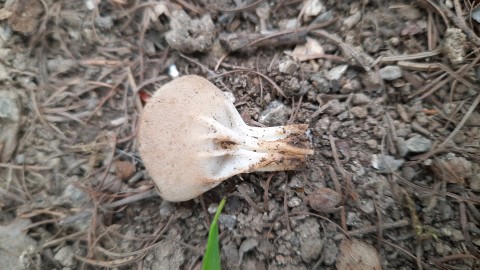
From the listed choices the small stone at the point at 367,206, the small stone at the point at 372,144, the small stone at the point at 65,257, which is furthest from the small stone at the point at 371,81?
the small stone at the point at 65,257

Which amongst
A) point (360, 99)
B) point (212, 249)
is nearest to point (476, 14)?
point (360, 99)

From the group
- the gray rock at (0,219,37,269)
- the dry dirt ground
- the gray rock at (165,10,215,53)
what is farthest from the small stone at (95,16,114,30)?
the gray rock at (0,219,37,269)

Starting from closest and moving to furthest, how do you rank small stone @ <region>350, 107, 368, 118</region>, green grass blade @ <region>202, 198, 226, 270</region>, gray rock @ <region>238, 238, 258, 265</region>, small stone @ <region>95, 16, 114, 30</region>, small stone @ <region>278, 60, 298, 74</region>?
green grass blade @ <region>202, 198, 226, 270</region> → gray rock @ <region>238, 238, 258, 265</region> → small stone @ <region>350, 107, 368, 118</region> → small stone @ <region>278, 60, 298, 74</region> → small stone @ <region>95, 16, 114, 30</region>

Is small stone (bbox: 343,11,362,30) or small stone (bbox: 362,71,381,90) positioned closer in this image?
small stone (bbox: 362,71,381,90)

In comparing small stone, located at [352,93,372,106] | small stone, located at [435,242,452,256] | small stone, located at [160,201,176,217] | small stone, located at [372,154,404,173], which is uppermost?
small stone, located at [352,93,372,106]

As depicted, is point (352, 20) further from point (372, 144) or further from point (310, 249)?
point (310, 249)

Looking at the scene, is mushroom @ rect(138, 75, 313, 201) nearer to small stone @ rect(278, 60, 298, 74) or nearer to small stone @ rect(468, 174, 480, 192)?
small stone @ rect(278, 60, 298, 74)

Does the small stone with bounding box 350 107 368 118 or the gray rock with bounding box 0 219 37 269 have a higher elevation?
the small stone with bounding box 350 107 368 118

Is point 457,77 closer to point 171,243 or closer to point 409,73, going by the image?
point 409,73
